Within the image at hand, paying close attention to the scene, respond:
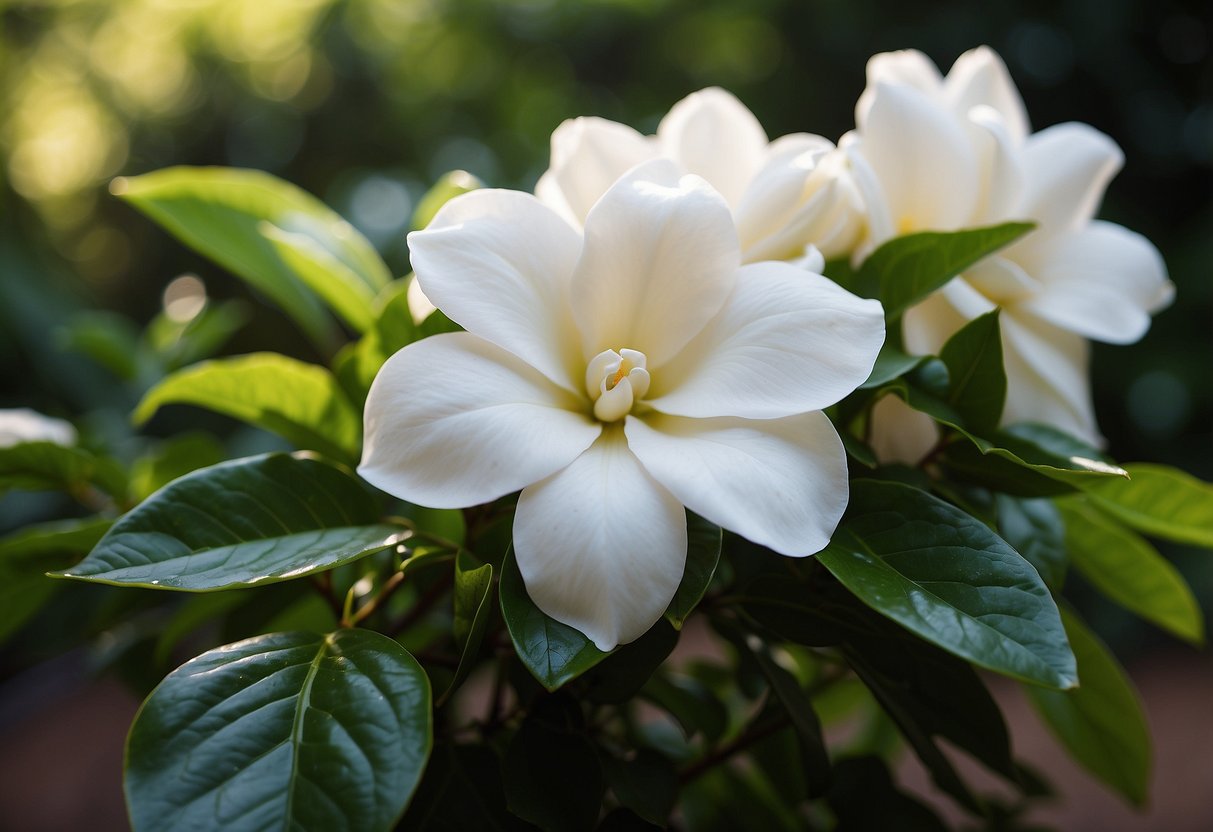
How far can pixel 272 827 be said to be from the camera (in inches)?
→ 11.0

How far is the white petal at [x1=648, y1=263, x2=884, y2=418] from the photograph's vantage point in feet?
1.12

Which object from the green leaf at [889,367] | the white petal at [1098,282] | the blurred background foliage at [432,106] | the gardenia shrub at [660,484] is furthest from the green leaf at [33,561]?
the blurred background foliage at [432,106]

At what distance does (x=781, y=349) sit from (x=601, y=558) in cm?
11

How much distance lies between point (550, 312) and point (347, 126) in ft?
5.68

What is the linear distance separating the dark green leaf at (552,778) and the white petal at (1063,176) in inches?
14.4

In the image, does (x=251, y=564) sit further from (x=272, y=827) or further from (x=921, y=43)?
(x=921, y=43)

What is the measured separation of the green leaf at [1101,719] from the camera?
A: 0.52 metres

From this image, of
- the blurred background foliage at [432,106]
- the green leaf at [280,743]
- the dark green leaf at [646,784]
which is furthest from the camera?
the blurred background foliage at [432,106]

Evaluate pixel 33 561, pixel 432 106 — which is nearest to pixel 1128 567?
pixel 33 561

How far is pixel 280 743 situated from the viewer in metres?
0.30

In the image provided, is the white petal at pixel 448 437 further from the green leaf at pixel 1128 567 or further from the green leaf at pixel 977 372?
the green leaf at pixel 1128 567

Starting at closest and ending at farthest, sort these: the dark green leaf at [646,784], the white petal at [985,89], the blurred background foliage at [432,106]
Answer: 1. the dark green leaf at [646,784]
2. the white petal at [985,89]
3. the blurred background foliage at [432,106]

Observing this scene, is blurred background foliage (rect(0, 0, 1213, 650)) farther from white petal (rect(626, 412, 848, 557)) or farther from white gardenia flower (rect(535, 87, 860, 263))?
white petal (rect(626, 412, 848, 557))

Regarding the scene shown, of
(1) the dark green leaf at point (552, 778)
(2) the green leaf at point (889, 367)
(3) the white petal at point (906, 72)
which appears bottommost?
(1) the dark green leaf at point (552, 778)
